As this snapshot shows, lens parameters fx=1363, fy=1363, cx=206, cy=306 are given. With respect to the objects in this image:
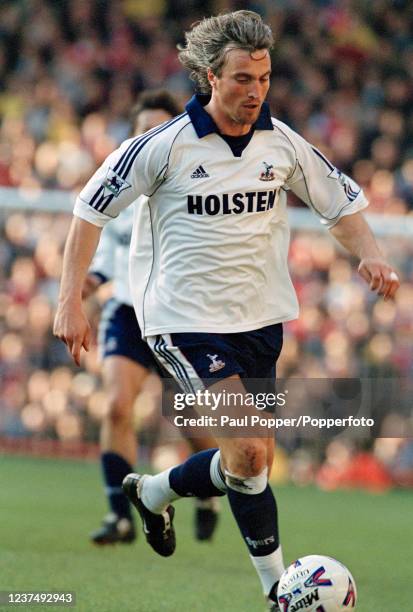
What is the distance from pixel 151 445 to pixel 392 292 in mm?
7316

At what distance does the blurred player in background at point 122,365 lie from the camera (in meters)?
7.58

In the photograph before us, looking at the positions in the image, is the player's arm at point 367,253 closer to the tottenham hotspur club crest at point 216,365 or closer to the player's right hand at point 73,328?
the tottenham hotspur club crest at point 216,365

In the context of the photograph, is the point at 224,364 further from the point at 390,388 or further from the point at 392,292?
the point at 390,388

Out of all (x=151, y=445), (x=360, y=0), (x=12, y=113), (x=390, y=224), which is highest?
(x=360, y=0)

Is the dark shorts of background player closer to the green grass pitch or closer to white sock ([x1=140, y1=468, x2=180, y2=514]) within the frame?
white sock ([x1=140, y1=468, x2=180, y2=514])

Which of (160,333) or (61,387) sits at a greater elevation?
(160,333)

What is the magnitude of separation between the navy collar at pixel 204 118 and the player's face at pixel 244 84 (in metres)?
0.10

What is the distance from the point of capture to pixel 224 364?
5.32 m

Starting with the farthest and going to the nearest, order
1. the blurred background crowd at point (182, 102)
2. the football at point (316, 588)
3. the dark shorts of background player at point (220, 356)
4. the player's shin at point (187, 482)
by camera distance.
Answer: the blurred background crowd at point (182, 102), the player's shin at point (187, 482), the dark shorts of background player at point (220, 356), the football at point (316, 588)

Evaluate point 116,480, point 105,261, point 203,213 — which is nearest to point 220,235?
point 203,213

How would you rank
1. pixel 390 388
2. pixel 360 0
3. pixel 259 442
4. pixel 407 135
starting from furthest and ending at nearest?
pixel 360 0 → pixel 407 135 → pixel 390 388 → pixel 259 442

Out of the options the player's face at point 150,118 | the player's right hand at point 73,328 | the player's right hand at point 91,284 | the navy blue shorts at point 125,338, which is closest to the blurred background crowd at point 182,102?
the player's face at point 150,118

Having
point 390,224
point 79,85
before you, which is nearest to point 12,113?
point 79,85

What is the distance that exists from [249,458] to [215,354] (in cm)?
46
